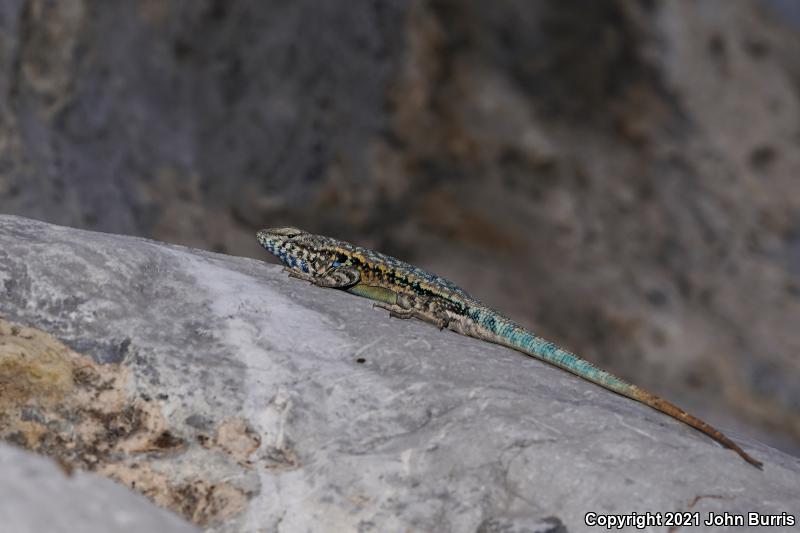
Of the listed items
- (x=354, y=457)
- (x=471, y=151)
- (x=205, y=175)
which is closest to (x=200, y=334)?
(x=354, y=457)

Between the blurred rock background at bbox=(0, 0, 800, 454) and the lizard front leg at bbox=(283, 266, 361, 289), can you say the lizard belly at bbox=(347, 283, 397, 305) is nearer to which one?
the lizard front leg at bbox=(283, 266, 361, 289)

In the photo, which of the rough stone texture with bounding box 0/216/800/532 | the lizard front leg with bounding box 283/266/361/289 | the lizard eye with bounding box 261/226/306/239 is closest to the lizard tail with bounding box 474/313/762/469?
the rough stone texture with bounding box 0/216/800/532

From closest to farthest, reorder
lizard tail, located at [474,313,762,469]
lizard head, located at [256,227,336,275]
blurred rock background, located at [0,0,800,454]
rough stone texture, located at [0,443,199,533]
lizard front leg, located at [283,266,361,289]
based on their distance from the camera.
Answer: rough stone texture, located at [0,443,199,533], lizard tail, located at [474,313,762,469], lizard front leg, located at [283,266,361,289], lizard head, located at [256,227,336,275], blurred rock background, located at [0,0,800,454]

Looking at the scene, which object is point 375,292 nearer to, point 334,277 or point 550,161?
point 334,277

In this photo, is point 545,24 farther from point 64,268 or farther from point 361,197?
point 64,268

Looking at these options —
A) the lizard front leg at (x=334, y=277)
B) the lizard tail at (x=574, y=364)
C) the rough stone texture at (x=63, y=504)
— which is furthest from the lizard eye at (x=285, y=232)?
the rough stone texture at (x=63, y=504)
